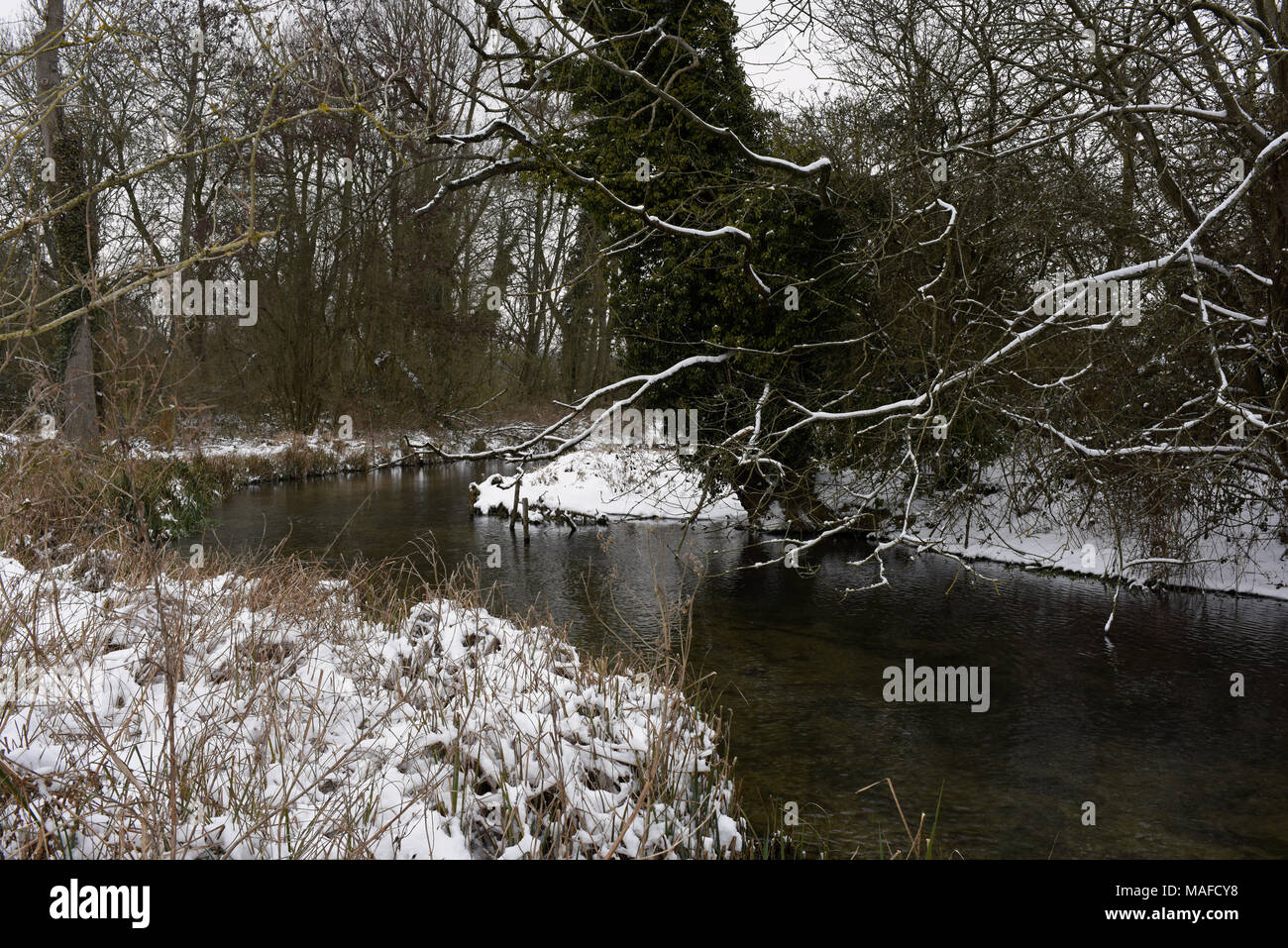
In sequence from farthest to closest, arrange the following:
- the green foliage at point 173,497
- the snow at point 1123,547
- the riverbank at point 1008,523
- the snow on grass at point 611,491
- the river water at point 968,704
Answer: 1. the snow on grass at point 611,491
2. the green foliage at point 173,497
3. the snow at point 1123,547
4. the riverbank at point 1008,523
5. the river water at point 968,704

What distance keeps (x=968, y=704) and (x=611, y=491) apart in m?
9.58

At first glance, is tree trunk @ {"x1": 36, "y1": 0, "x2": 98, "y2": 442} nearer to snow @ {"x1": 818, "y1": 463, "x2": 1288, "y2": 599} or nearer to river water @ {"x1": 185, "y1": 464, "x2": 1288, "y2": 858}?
river water @ {"x1": 185, "y1": 464, "x2": 1288, "y2": 858}

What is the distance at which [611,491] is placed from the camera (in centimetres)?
1576

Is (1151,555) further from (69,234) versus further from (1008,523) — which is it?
(69,234)

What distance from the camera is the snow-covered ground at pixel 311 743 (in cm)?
315

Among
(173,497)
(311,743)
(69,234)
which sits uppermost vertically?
(69,234)

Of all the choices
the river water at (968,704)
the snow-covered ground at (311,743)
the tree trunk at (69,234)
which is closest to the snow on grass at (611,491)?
the river water at (968,704)

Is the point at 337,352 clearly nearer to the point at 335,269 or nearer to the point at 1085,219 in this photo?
the point at 335,269

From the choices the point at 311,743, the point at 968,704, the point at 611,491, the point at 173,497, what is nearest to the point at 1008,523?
the point at 968,704

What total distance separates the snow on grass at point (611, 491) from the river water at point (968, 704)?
2169mm

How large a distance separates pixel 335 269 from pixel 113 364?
888 inches

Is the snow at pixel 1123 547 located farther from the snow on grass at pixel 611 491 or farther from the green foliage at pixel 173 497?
the green foliage at pixel 173 497

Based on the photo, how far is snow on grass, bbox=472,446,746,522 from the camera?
1461 centimetres

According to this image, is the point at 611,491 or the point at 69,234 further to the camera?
the point at 611,491
